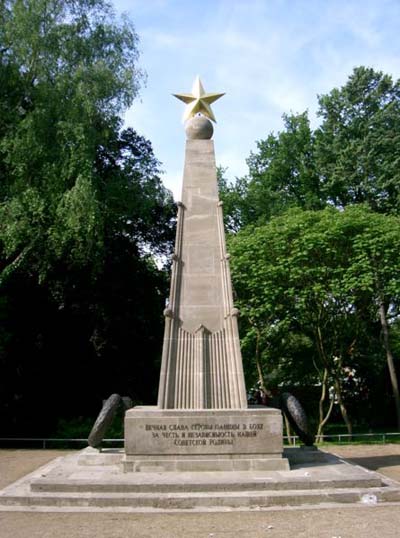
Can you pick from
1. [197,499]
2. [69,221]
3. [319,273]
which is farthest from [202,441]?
[319,273]

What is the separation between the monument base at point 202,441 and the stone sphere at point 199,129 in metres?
6.51

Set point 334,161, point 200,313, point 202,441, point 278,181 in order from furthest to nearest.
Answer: point 278,181 < point 334,161 < point 200,313 < point 202,441

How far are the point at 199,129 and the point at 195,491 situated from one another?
8187 mm

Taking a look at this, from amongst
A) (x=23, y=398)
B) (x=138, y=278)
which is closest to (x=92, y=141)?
(x=138, y=278)

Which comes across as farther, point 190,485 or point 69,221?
point 69,221

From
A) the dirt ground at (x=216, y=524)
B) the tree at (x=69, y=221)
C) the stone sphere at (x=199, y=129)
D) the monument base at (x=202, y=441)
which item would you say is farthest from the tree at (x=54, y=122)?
the dirt ground at (x=216, y=524)

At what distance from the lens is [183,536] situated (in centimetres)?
725

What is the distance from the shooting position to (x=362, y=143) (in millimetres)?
27516

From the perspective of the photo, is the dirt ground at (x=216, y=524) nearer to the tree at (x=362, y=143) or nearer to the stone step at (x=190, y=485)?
the stone step at (x=190, y=485)

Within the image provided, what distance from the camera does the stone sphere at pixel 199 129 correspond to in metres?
13.7

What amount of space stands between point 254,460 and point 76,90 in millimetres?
13499

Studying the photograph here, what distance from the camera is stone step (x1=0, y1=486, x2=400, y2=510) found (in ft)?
29.0

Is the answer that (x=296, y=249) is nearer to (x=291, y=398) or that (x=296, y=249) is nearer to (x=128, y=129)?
(x=291, y=398)

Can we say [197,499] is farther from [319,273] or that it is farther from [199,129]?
[319,273]
